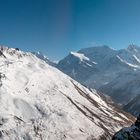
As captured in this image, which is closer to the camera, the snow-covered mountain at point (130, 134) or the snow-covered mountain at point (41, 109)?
the snow-covered mountain at point (130, 134)

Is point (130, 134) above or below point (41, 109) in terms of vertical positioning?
below

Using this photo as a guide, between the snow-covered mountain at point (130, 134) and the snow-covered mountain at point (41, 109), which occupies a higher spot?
the snow-covered mountain at point (41, 109)

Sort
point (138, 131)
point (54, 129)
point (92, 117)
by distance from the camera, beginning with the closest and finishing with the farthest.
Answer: point (138, 131)
point (54, 129)
point (92, 117)

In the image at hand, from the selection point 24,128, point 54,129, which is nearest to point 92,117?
point 54,129

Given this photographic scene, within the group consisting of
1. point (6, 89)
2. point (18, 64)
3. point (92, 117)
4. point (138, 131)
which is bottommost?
point (138, 131)

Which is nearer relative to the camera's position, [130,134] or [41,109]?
[130,134]

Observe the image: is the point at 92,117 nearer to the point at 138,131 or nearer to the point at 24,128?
the point at 24,128

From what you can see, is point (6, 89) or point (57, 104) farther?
point (57, 104)

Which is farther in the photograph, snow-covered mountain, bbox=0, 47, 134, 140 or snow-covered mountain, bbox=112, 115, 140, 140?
snow-covered mountain, bbox=0, 47, 134, 140
